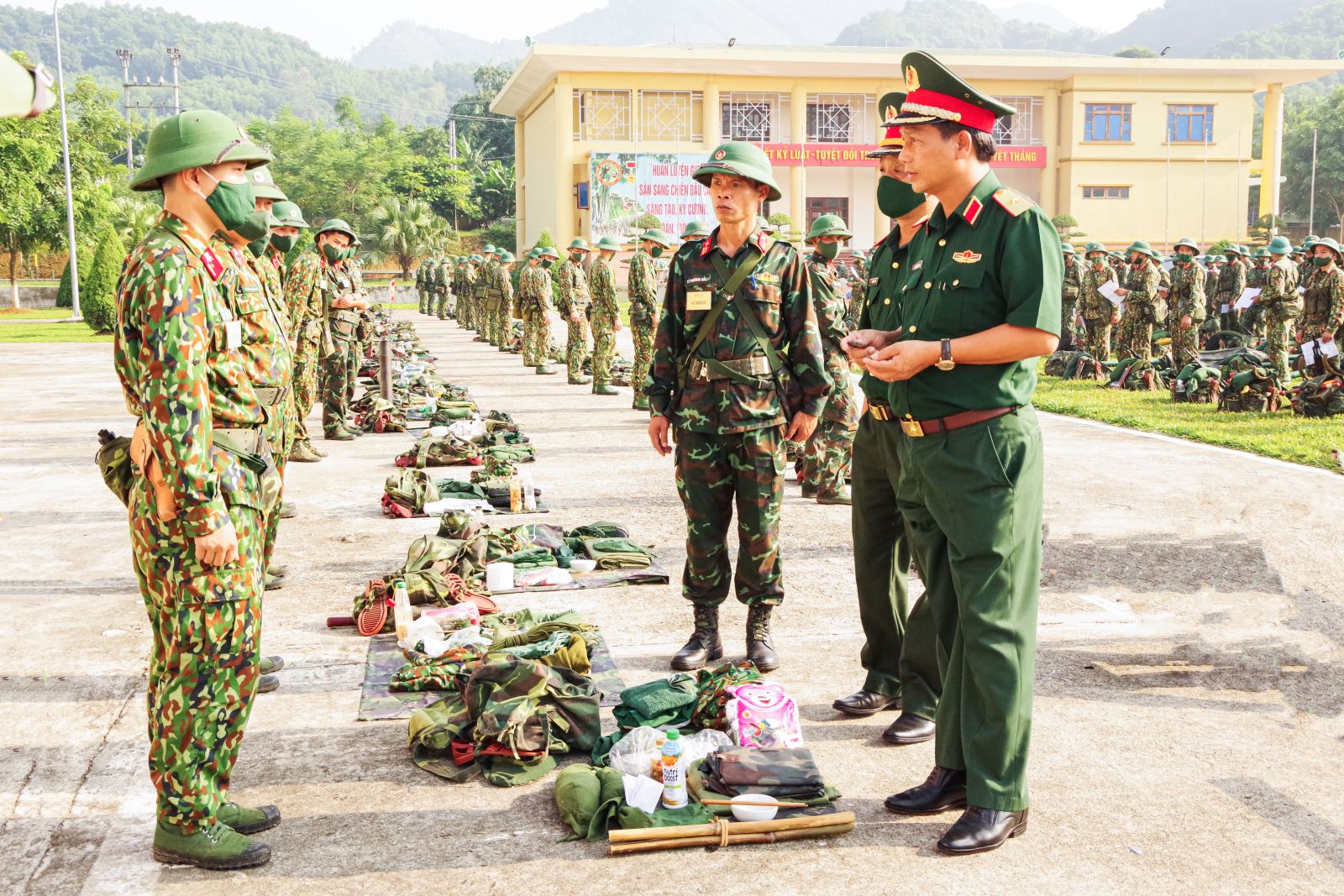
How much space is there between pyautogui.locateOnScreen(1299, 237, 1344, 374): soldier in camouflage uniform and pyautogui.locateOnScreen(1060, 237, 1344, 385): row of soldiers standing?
0.03 feet

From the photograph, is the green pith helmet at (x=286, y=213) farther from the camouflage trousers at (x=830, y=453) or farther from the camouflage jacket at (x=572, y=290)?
the camouflage jacket at (x=572, y=290)

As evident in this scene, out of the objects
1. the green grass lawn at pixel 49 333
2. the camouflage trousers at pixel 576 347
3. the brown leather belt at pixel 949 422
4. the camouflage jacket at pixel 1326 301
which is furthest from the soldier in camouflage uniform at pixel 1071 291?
the green grass lawn at pixel 49 333

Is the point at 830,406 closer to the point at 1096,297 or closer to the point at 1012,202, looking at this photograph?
the point at 1012,202

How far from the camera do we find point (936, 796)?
13.3 ft

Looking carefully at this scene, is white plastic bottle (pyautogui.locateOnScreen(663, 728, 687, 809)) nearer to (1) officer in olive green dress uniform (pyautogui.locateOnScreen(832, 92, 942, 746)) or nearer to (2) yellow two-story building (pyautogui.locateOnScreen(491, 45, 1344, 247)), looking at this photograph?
(1) officer in olive green dress uniform (pyautogui.locateOnScreen(832, 92, 942, 746))

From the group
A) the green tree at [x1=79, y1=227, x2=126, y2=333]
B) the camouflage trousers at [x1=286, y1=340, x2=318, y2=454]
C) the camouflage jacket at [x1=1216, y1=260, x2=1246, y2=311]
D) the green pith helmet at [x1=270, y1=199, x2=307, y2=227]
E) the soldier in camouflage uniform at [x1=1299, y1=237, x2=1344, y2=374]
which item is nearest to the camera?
the green pith helmet at [x1=270, y1=199, x2=307, y2=227]

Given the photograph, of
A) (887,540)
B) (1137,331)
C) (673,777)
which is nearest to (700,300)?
(887,540)

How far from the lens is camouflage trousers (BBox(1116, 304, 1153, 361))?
66.2 feet

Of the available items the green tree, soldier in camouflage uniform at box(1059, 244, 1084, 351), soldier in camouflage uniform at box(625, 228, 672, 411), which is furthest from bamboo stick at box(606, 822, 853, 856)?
the green tree

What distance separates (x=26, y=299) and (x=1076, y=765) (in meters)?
53.6

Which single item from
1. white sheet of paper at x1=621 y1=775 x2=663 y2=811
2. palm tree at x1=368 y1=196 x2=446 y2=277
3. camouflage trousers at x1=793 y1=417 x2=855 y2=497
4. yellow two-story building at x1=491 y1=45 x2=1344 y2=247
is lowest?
white sheet of paper at x1=621 y1=775 x2=663 y2=811

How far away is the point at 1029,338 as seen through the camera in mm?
3686

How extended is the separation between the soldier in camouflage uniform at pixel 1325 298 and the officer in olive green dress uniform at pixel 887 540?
1200cm

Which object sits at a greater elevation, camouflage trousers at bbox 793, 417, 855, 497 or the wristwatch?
the wristwatch
